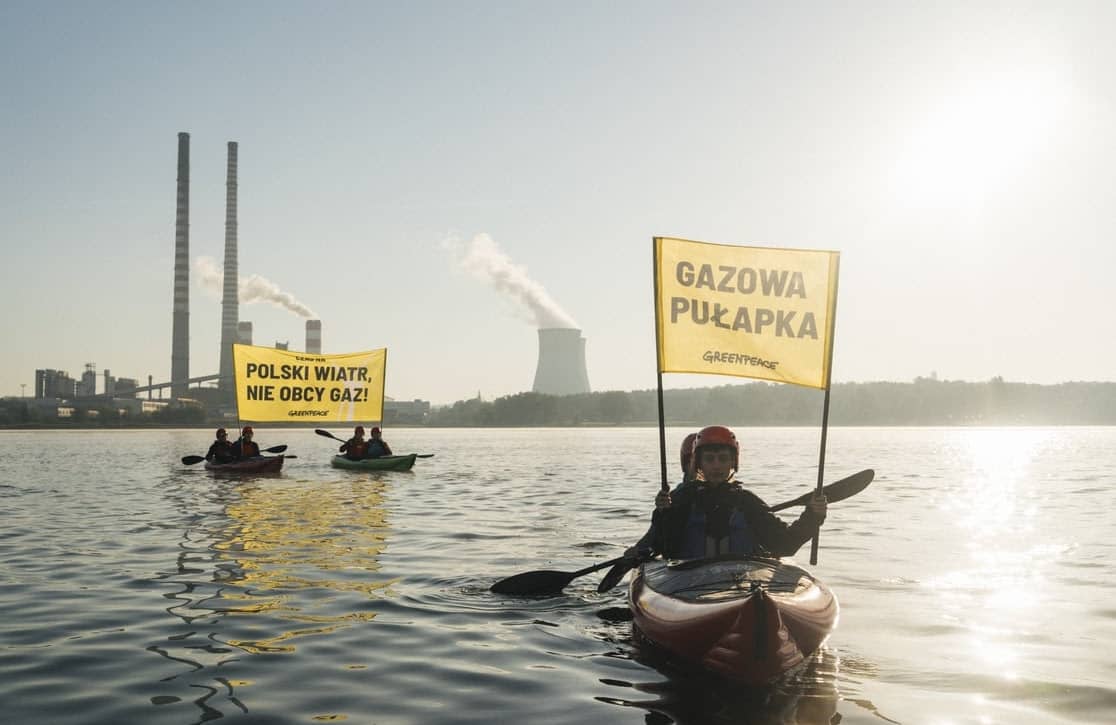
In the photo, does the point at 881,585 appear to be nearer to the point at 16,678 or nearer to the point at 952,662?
the point at 952,662

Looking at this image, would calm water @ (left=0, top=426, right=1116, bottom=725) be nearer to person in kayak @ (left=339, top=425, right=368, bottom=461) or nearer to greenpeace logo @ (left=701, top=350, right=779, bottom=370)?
greenpeace logo @ (left=701, top=350, right=779, bottom=370)

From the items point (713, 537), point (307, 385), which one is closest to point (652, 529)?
point (713, 537)

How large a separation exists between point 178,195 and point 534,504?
13699cm

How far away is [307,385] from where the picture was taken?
34.5 m

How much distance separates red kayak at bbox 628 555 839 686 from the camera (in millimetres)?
7410

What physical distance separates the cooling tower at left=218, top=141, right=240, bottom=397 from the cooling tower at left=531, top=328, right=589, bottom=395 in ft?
167

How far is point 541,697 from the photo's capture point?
7555mm

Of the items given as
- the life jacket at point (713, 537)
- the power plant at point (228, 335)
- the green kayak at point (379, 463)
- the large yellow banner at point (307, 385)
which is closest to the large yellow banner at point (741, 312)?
the life jacket at point (713, 537)

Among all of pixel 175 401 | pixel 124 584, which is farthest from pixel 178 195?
pixel 124 584

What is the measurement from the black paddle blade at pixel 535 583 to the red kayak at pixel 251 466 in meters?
25.1

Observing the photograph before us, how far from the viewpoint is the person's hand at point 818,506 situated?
9.55 meters

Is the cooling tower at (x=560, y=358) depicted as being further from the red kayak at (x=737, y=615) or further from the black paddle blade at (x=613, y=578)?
the red kayak at (x=737, y=615)

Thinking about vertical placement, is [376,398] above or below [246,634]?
above

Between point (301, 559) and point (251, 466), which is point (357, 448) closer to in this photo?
point (251, 466)
